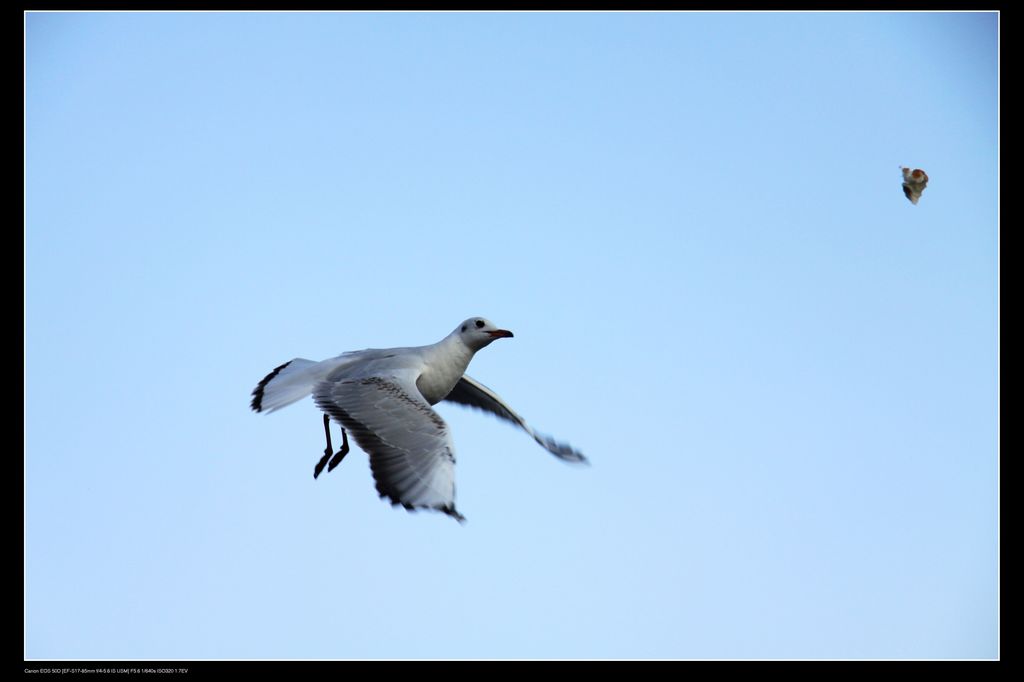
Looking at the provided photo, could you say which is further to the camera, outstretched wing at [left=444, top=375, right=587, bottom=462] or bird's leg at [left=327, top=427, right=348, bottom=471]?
outstretched wing at [left=444, top=375, right=587, bottom=462]

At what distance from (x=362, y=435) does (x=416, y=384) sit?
79 cm

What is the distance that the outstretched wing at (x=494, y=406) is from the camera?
25.0 ft

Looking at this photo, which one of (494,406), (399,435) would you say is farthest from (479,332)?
(399,435)

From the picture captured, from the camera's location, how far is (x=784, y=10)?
6.90m

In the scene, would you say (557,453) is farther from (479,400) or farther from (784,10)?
(784,10)

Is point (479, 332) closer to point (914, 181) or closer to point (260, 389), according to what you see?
point (260, 389)

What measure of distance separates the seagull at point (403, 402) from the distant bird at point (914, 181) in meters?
2.49

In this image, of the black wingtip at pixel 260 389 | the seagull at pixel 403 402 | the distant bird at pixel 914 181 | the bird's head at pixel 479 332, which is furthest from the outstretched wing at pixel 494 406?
the distant bird at pixel 914 181

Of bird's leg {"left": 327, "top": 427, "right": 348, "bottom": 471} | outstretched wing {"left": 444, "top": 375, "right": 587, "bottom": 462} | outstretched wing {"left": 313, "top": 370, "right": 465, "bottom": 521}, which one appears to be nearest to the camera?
outstretched wing {"left": 313, "top": 370, "right": 465, "bottom": 521}

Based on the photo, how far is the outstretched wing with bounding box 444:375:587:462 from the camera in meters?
7.61

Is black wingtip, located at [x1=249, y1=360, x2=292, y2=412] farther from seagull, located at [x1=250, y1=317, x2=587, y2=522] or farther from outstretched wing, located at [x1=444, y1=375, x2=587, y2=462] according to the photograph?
outstretched wing, located at [x1=444, y1=375, x2=587, y2=462]

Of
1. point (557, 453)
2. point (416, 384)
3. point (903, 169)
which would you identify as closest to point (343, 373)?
point (416, 384)

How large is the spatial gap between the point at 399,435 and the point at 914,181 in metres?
3.43

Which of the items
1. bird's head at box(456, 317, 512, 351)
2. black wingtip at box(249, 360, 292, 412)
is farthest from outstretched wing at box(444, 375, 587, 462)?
black wingtip at box(249, 360, 292, 412)
